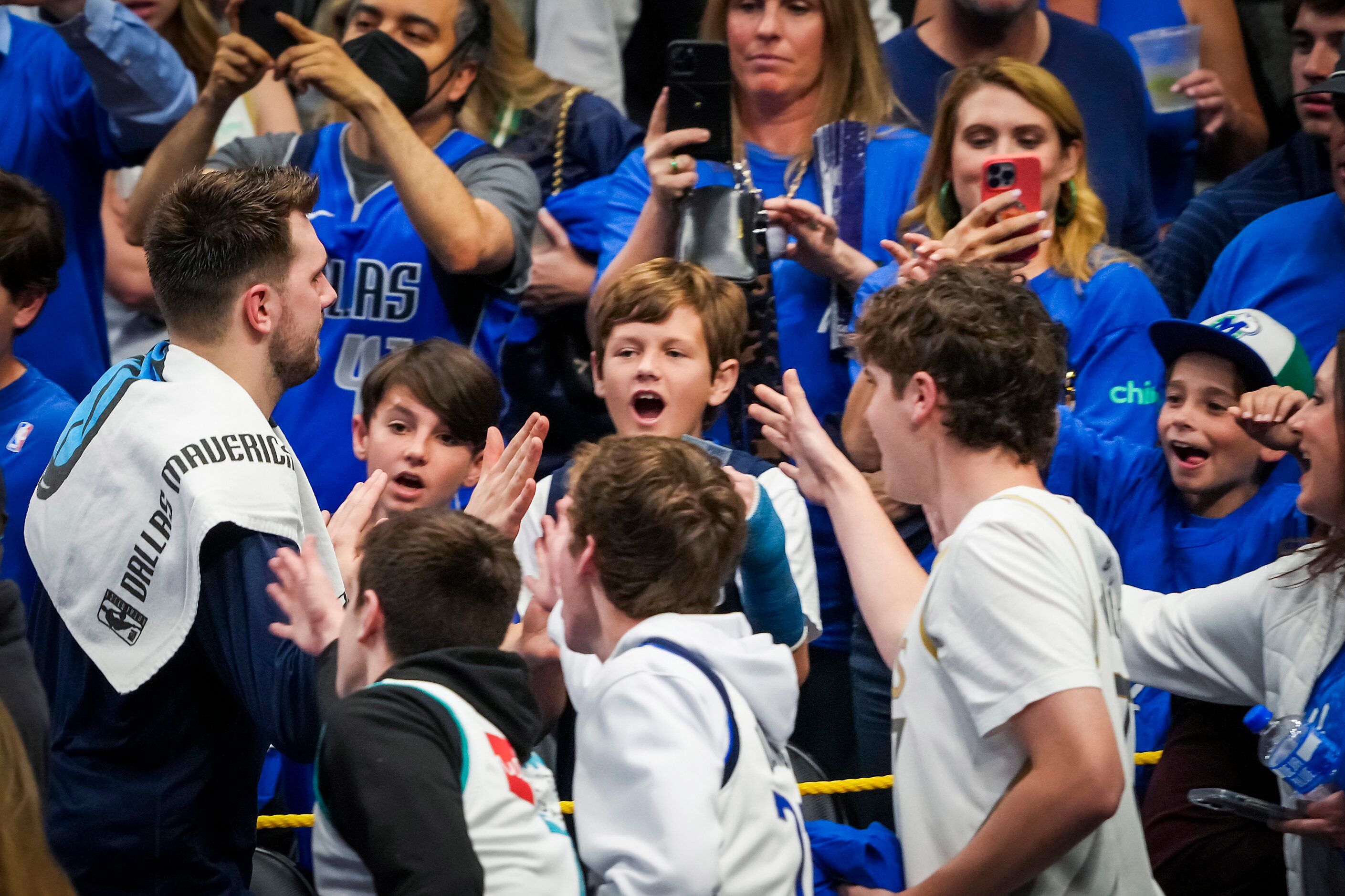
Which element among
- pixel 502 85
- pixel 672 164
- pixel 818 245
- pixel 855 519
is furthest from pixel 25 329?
pixel 855 519

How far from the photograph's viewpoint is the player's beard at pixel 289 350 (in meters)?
2.48

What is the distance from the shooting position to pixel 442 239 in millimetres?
3697

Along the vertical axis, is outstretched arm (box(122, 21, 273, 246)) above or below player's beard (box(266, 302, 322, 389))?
above

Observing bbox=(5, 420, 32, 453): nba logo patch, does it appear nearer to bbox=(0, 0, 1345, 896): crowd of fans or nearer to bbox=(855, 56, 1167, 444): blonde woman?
bbox=(0, 0, 1345, 896): crowd of fans

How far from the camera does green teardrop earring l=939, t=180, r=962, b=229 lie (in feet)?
11.8

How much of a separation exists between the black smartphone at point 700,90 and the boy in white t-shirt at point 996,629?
1.34 m

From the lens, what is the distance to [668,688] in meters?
2.00

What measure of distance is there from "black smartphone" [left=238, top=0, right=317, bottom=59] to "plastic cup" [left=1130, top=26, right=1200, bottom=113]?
2586 mm

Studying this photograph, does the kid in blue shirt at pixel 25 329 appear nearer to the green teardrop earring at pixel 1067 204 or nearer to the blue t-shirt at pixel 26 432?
the blue t-shirt at pixel 26 432

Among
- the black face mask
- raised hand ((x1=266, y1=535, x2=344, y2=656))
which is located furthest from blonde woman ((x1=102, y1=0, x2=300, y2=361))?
raised hand ((x1=266, y1=535, x2=344, y2=656))

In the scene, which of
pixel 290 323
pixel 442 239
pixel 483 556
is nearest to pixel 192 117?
pixel 442 239

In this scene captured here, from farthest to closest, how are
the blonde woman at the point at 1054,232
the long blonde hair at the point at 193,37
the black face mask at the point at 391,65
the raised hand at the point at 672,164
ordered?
the long blonde hair at the point at 193,37 < the black face mask at the point at 391,65 < the raised hand at the point at 672,164 < the blonde woman at the point at 1054,232

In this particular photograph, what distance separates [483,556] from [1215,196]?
8.86 feet

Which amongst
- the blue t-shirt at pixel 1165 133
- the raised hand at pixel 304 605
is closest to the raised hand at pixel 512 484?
the raised hand at pixel 304 605
